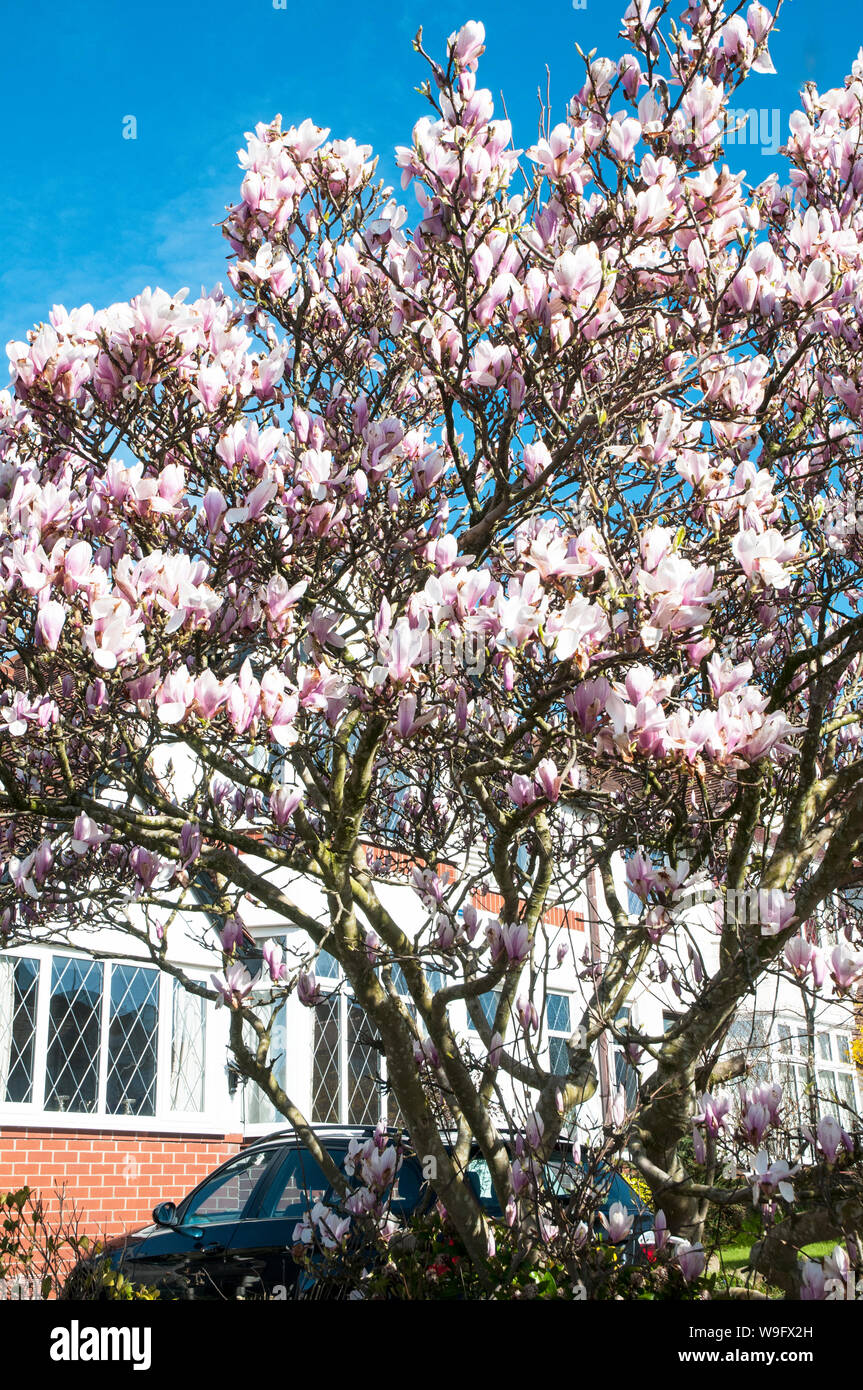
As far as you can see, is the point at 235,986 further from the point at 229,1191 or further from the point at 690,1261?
the point at 229,1191

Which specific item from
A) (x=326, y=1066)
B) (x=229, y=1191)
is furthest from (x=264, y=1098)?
(x=229, y=1191)

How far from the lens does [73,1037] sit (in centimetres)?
1098

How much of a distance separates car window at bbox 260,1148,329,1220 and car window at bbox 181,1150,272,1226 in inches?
7.2

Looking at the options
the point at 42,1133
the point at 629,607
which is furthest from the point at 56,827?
the point at 42,1133

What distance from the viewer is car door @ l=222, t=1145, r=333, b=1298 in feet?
20.8

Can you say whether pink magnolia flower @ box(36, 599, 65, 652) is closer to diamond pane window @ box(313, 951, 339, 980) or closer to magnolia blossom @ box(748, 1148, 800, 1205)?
magnolia blossom @ box(748, 1148, 800, 1205)

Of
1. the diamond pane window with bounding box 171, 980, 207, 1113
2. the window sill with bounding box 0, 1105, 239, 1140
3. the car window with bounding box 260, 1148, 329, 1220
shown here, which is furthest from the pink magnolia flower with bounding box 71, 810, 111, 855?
the diamond pane window with bounding box 171, 980, 207, 1113

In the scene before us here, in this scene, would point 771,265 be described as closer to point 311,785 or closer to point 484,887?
point 311,785

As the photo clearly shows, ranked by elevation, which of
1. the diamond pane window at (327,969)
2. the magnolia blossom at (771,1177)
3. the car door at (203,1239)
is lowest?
the car door at (203,1239)

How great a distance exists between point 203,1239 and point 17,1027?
4.44m

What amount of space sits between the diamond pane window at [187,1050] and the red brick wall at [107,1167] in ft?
1.39

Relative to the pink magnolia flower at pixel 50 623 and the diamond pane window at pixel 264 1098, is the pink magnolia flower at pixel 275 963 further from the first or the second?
the diamond pane window at pixel 264 1098

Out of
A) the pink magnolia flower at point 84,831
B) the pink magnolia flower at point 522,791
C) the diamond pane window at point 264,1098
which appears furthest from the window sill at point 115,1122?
the pink magnolia flower at point 522,791

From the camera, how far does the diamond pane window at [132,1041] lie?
11.3m
